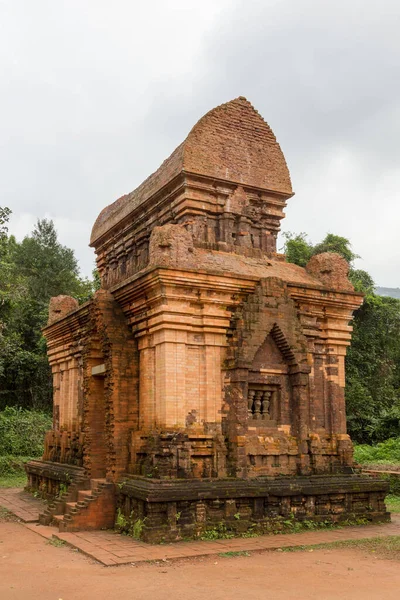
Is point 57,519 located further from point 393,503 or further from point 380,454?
point 380,454

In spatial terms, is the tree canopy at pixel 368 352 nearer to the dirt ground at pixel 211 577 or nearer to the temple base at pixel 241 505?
the temple base at pixel 241 505

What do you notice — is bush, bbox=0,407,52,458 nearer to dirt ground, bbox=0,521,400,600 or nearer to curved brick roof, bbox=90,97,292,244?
curved brick roof, bbox=90,97,292,244

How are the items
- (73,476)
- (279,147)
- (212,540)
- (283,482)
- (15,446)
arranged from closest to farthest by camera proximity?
(212,540) → (283,482) → (73,476) → (279,147) → (15,446)

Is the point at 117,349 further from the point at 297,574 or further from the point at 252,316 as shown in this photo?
the point at 297,574

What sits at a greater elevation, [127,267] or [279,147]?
[279,147]

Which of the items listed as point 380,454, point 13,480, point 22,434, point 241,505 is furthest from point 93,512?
point 22,434

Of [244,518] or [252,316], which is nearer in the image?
[244,518]

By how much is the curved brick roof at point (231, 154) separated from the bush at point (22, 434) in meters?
12.5

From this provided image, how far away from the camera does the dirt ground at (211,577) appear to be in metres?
7.07

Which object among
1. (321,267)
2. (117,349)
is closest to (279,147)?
(321,267)

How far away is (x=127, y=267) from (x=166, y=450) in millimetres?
6126

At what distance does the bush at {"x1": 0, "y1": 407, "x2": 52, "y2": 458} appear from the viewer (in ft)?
76.3

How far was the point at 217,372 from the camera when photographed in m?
11.1

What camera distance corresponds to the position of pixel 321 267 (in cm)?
1321
